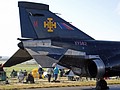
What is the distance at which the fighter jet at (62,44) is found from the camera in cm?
1392

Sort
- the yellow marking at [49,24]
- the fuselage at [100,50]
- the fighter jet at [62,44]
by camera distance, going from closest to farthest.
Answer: the fighter jet at [62,44] < the fuselage at [100,50] < the yellow marking at [49,24]

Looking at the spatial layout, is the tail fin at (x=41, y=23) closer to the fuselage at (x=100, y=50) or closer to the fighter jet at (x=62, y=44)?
the fighter jet at (x=62, y=44)

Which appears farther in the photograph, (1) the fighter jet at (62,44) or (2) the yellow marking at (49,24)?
(2) the yellow marking at (49,24)

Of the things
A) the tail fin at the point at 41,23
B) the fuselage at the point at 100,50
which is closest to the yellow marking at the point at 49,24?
the tail fin at the point at 41,23

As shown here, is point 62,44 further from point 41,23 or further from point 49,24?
point 41,23

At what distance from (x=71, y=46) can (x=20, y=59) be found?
122 inches

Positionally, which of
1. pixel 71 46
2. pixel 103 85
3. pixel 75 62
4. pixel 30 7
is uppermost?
pixel 30 7

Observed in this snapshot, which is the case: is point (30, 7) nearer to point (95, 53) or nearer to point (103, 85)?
point (95, 53)

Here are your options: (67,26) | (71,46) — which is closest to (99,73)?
(71,46)

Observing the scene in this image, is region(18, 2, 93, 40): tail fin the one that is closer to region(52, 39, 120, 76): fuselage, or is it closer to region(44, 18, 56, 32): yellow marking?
region(44, 18, 56, 32): yellow marking

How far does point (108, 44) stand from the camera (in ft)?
51.5

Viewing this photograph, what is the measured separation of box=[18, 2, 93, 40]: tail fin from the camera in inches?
562

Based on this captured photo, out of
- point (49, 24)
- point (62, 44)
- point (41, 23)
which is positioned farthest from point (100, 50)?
point (41, 23)

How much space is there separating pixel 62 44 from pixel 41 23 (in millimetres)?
1665
